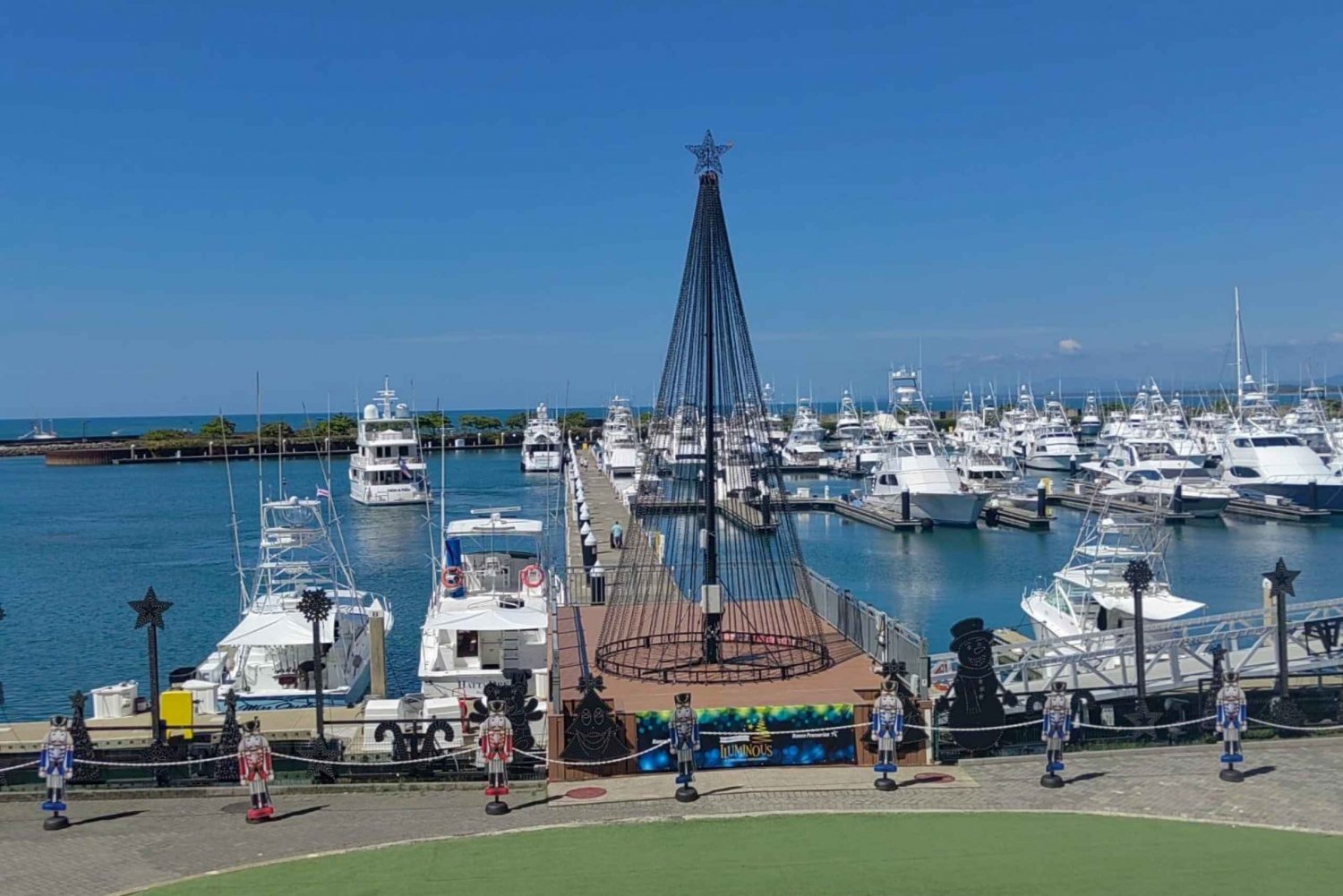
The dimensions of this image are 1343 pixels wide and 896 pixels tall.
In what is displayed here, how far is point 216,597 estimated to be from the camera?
1949 inches

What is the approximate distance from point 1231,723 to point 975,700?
3.30 meters

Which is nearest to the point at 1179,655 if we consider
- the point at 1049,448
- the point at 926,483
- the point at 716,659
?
the point at 716,659

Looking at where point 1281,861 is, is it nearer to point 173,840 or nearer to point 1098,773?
point 1098,773

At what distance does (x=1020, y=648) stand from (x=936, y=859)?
31.5 feet

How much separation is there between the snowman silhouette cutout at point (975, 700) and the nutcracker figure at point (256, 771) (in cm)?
923

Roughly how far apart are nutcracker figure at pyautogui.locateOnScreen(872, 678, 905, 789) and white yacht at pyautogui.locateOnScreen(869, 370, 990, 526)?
5536 cm

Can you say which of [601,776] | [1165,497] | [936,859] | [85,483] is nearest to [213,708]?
[601,776]

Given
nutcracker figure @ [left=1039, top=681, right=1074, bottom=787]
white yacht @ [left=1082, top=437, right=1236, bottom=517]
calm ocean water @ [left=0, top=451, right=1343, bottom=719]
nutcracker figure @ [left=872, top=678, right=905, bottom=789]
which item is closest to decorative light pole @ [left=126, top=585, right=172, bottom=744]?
nutcracker figure @ [left=872, top=678, right=905, bottom=789]

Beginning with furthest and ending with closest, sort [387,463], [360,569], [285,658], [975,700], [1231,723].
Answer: [387,463] → [360,569] → [285,658] → [975,700] → [1231,723]

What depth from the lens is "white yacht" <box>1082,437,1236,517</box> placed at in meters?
71.3

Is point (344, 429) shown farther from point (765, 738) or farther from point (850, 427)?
point (765, 738)

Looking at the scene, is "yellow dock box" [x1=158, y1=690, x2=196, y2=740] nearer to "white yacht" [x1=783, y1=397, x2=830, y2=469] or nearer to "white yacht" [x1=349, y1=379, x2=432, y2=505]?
"white yacht" [x1=349, y1=379, x2=432, y2=505]

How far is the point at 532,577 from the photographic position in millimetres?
32438

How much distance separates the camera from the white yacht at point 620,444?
93.4 metres
